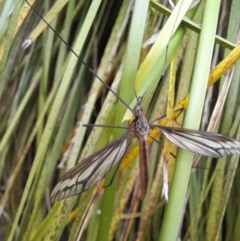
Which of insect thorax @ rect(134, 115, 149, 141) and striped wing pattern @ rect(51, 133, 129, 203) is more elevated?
insect thorax @ rect(134, 115, 149, 141)

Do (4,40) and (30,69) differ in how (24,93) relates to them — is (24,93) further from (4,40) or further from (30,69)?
(4,40)

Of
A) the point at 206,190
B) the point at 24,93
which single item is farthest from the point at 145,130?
the point at 24,93
